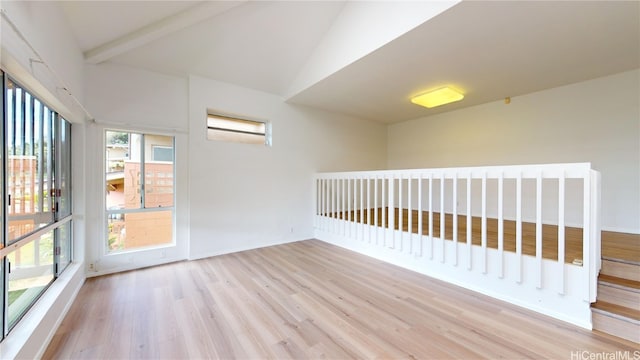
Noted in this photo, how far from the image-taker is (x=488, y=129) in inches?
186

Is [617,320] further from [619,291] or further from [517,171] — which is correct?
[517,171]

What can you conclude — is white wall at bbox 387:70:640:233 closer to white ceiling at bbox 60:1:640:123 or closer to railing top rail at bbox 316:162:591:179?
white ceiling at bbox 60:1:640:123

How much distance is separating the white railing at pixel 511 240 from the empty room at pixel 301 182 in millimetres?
22

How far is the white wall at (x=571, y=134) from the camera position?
11.1 feet

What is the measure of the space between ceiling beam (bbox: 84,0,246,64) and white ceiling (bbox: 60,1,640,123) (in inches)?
0.4

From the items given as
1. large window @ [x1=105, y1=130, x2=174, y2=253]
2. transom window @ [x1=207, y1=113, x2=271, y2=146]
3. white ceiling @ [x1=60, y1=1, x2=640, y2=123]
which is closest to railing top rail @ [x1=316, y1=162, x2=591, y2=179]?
white ceiling @ [x1=60, y1=1, x2=640, y2=123]

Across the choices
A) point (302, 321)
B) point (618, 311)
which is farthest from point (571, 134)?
point (302, 321)

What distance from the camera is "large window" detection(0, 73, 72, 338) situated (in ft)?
5.32

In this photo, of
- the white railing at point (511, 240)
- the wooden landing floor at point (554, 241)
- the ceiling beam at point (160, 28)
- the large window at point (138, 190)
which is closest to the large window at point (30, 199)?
the large window at point (138, 190)

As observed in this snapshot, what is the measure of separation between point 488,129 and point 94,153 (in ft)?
20.9

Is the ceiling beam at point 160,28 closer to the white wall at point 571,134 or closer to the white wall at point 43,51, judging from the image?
the white wall at point 43,51

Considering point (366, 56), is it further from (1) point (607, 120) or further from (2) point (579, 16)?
(1) point (607, 120)

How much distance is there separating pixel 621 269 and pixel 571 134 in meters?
2.46

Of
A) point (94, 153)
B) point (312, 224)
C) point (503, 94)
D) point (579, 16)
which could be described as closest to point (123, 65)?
point (94, 153)
